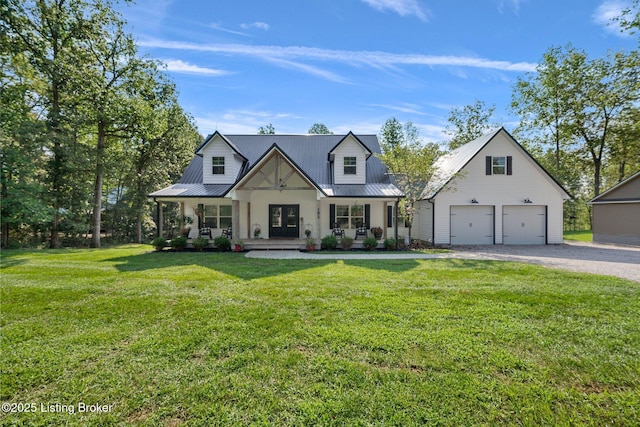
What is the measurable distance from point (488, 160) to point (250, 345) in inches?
672

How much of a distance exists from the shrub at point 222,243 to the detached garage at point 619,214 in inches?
900

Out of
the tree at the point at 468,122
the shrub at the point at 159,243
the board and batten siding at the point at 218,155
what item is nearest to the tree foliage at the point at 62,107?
the board and batten siding at the point at 218,155

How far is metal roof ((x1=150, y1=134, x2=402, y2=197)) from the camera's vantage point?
1495 centimetres

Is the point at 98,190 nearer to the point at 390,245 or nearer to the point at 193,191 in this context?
the point at 193,191

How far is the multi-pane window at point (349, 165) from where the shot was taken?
16.3 meters

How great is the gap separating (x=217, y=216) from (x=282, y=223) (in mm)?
3733

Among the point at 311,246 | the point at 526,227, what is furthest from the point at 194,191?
the point at 526,227

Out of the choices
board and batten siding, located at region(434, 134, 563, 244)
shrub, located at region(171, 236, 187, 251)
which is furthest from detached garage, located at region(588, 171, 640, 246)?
shrub, located at region(171, 236, 187, 251)

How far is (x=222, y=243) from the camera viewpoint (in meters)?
13.2

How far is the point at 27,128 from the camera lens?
549 inches

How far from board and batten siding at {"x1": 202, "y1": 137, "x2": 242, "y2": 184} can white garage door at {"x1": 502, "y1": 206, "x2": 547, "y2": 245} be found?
53.7 ft

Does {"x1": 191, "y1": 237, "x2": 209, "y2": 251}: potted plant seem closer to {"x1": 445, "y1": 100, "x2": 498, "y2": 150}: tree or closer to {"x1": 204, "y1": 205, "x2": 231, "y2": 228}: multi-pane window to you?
{"x1": 204, "y1": 205, "x2": 231, "y2": 228}: multi-pane window

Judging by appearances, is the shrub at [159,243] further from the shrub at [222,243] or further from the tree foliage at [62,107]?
the tree foliage at [62,107]

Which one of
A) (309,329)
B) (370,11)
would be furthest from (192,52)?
(309,329)
